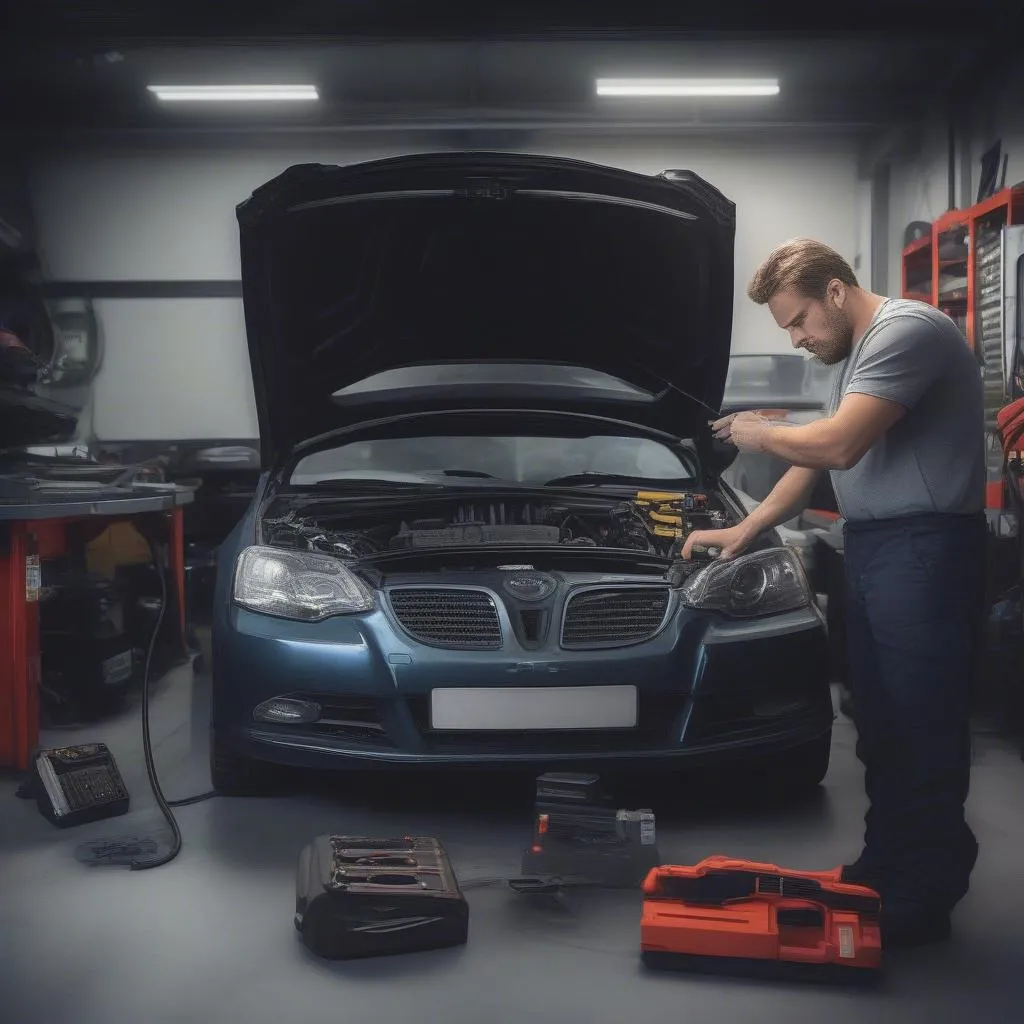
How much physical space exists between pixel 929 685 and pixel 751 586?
76 centimetres

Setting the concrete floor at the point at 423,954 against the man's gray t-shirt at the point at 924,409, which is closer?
the concrete floor at the point at 423,954

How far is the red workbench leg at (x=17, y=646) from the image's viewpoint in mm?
3094

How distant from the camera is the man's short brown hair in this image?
6.72 ft

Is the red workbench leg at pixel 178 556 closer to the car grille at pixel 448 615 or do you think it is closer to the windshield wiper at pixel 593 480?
the windshield wiper at pixel 593 480

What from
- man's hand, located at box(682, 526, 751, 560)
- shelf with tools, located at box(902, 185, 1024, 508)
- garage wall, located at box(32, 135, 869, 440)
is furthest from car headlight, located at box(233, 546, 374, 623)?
garage wall, located at box(32, 135, 869, 440)

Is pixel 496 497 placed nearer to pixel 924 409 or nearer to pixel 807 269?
pixel 807 269

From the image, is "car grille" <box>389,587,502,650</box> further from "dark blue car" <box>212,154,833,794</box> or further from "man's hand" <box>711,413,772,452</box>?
"man's hand" <box>711,413,772,452</box>

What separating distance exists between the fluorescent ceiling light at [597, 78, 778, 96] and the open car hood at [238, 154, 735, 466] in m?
4.90

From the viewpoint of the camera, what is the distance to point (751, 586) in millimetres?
2676

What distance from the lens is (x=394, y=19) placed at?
17.8 feet

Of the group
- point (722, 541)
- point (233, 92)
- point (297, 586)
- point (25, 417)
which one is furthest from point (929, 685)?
point (233, 92)

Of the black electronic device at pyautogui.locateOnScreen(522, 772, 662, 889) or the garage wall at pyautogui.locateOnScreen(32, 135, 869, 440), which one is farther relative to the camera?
the garage wall at pyautogui.locateOnScreen(32, 135, 869, 440)

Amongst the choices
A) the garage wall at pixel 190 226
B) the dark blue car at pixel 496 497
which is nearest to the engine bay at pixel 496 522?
the dark blue car at pixel 496 497

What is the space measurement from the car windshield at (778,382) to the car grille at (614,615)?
5.18 meters
